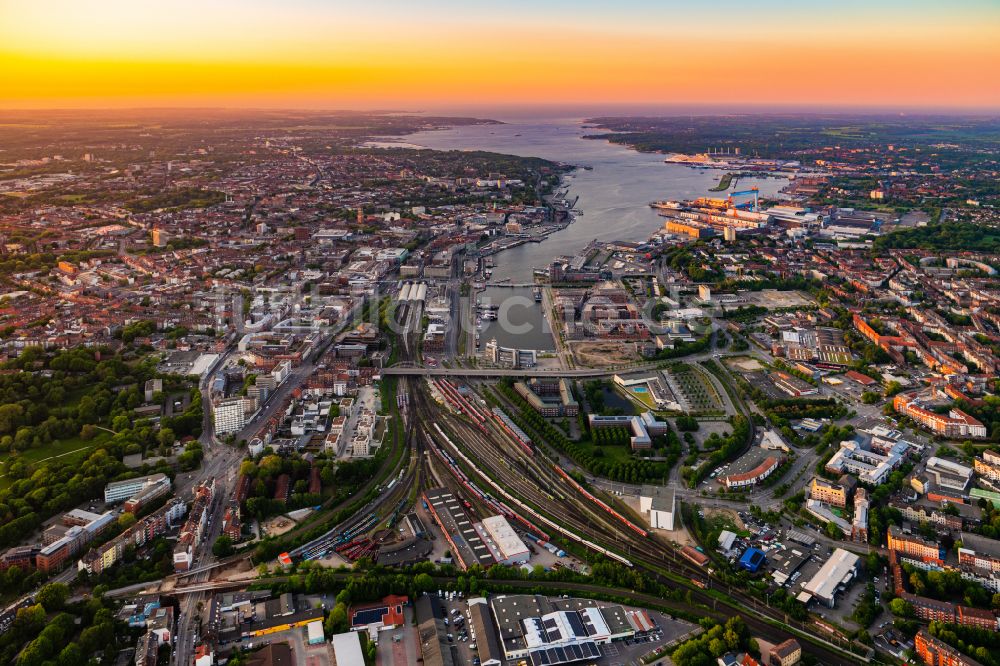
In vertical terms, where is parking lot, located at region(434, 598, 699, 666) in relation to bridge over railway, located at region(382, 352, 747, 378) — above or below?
below

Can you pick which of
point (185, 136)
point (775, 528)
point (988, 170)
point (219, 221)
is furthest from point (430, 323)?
point (185, 136)

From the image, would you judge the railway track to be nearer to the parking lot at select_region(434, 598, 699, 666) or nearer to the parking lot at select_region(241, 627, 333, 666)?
the parking lot at select_region(434, 598, 699, 666)

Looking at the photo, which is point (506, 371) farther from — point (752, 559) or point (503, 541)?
point (752, 559)

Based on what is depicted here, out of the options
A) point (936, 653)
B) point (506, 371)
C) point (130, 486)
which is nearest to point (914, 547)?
point (936, 653)

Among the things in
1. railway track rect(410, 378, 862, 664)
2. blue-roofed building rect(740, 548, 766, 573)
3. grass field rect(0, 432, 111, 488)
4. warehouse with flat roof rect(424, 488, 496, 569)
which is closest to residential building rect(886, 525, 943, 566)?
blue-roofed building rect(740, 548, 766, 573)

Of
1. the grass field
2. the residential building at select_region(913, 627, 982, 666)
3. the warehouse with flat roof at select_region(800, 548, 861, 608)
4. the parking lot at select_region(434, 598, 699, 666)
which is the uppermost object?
the residential building at select_region(913, 627, 982, 666)

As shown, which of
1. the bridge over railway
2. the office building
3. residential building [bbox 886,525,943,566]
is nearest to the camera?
residential building [bbox 886,525,943,566]

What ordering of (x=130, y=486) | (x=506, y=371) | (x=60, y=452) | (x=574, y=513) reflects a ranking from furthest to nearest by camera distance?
(x=506, y=371), (x=60, y=452), (x=130, y=486), (x=574, y=513)

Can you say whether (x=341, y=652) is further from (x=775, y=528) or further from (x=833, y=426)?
(x=833, y=426)
